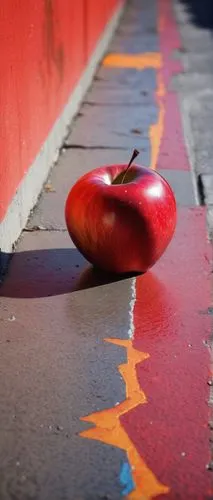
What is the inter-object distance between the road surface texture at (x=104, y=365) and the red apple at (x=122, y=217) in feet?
0.51

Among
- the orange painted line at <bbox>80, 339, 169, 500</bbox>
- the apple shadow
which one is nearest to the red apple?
the apple shadow

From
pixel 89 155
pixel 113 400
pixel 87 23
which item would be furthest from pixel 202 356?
pixel 87 23

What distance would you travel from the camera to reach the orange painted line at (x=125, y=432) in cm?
254

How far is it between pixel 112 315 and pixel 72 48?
4.21 metres

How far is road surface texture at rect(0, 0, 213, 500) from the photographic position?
2.60 meters

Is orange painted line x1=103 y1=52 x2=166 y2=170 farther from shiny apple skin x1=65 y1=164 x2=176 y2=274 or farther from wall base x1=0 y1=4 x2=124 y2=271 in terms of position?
shiny apple skin x1=65 y1=164 x2=176 y2=274

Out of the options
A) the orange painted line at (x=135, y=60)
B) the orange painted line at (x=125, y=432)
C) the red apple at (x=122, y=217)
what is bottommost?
the orange painted line at (x=135, y=60)

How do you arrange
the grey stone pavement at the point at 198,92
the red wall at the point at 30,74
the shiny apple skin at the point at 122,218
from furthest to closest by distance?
the grey stone pavement at the point at 198,92, the red wall at the point at 30,74, the shiny apple skin at the point at 122,218

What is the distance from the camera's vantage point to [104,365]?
127 inches

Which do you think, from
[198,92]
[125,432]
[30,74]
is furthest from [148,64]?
[125,432]

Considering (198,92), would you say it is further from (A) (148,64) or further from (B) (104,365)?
(B) (104,365)

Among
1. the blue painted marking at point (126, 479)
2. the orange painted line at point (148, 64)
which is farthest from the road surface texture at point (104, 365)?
the orange painted line at point (148, 64)

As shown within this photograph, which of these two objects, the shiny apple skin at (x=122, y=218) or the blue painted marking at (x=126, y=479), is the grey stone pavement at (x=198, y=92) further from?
the blue painted marking at (x=126, y=479)

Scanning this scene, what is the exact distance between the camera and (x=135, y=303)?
3773 mm
